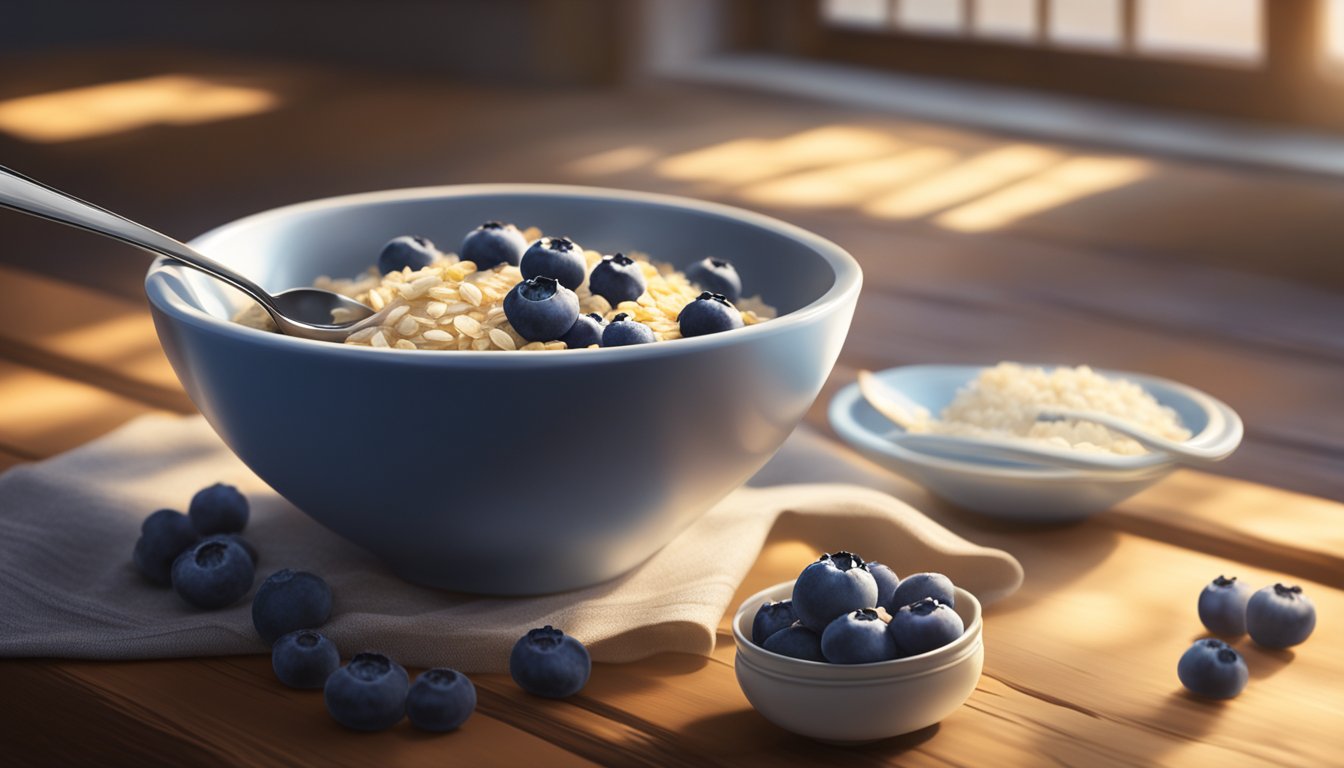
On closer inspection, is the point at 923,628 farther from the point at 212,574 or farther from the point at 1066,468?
the point at 212,574

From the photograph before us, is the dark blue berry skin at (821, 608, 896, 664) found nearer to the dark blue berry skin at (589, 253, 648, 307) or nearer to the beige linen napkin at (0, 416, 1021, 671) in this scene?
the beige linen napkin at (0, 416, 1021, 671)

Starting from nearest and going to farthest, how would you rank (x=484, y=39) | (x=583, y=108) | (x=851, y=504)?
1. (x=851, y=504)
2. (x=583, y=108)
3. (x=484, y=39)

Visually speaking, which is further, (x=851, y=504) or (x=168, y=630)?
(x=851, y=504)

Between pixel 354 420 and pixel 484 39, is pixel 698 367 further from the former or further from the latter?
pixel 484 39

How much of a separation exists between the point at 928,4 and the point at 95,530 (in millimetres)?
2398

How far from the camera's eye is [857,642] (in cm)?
70

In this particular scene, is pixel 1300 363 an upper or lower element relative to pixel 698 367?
lower

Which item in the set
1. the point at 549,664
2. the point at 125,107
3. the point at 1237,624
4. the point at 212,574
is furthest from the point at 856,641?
the point at 125,107

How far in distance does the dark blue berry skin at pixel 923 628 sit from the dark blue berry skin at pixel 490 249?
361 mm

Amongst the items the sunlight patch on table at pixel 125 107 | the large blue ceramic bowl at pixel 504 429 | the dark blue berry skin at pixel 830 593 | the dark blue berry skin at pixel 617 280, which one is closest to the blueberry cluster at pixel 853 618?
the dark blue berry skin at pixel 830 593

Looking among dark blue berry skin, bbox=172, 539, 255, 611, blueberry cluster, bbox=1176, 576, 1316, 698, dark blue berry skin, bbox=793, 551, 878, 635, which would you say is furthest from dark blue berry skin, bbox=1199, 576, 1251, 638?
dark blue berry skin, bbox=172, 539, 255, 611

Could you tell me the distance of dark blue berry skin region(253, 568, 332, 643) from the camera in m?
A: 0.80

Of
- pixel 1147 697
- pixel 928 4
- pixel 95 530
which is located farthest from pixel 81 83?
pixel 1147 697

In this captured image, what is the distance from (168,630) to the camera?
31.5 inches
